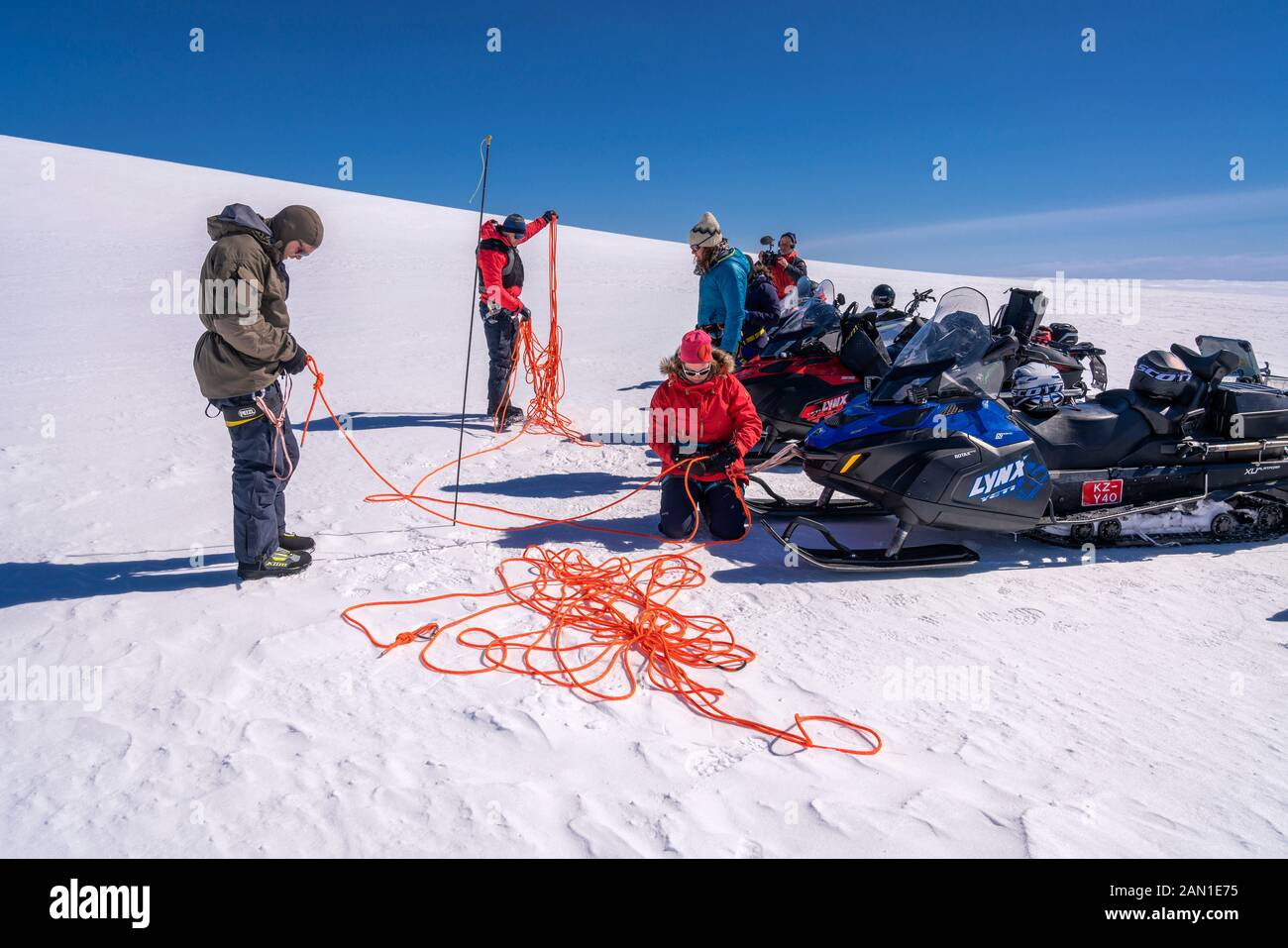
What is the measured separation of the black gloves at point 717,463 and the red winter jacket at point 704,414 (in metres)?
0.03

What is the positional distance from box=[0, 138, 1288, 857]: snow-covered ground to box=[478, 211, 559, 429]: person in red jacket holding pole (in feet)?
3.60

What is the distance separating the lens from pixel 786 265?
10.1m

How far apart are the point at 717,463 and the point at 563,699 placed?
6.91 ft

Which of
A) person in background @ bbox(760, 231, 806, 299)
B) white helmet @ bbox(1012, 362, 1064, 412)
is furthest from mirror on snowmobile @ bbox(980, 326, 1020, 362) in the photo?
person in background @ bbox(760, 231, 806, 299)

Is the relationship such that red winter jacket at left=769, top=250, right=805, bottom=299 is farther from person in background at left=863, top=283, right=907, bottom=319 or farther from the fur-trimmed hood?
the fur-trimmed hood

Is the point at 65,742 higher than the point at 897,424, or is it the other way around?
the point at 897,424

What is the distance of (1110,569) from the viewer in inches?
177

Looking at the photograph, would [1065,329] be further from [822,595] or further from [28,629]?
[28,629]

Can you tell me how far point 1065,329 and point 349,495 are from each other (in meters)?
7.81

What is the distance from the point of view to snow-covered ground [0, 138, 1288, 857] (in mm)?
2387

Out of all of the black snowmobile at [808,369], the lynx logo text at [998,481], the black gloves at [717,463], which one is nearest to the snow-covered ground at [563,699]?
the lynx logo text at [998,481]

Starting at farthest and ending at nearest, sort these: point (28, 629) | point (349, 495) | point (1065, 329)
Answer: point (1065, 329) < point (349, 495) < point (28, 629)
